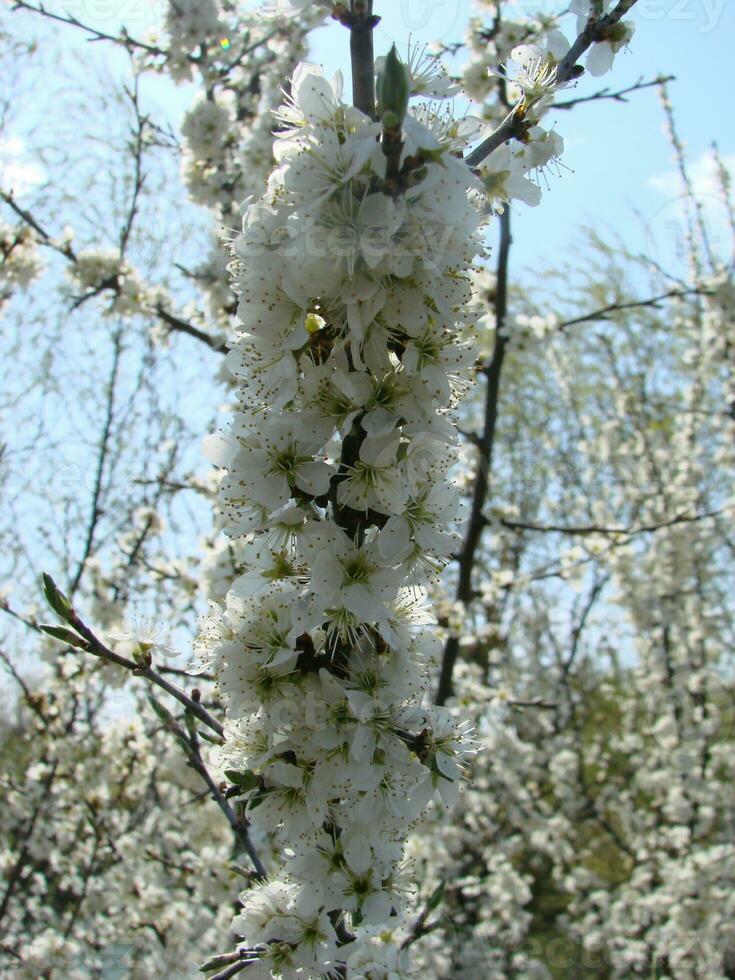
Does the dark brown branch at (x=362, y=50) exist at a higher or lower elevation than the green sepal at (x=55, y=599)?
higher

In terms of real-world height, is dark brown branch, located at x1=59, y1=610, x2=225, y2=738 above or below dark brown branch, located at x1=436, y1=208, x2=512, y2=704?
below

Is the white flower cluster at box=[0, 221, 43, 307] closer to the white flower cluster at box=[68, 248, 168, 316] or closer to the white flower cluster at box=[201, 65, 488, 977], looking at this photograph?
the white flower cluster at box=[68, 248, 168, 316]

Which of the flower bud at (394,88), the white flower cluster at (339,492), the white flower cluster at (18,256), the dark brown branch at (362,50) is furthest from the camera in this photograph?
the white flower cluster at (18,256)

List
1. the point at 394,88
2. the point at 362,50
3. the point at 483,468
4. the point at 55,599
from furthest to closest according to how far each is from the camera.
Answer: the point at 483,468 → the point at 55,599 → the point at 362,50 → the point at 394,88

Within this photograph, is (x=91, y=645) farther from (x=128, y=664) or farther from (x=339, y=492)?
(x=339, y=492)

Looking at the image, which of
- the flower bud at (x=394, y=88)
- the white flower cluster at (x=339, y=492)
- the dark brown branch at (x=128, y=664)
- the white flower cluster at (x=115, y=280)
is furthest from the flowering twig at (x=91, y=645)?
the white flower cluster at (x=115, y=280)

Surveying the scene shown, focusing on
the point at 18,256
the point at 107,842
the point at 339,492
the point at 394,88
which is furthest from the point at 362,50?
the point at 107,842

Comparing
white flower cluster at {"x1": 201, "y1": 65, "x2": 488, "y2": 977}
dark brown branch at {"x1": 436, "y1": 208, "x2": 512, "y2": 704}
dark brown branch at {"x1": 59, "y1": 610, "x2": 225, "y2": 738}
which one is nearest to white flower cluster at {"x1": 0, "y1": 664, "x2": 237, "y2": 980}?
dark brown branch at {"x1": 436, "y1": 208, "x2": 512, "y2": 704}

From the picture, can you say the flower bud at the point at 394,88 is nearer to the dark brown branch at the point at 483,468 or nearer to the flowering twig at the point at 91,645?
the flowering twig at the point at 91,645

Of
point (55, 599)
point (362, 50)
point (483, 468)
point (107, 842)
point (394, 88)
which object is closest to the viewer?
point (394, 88)
